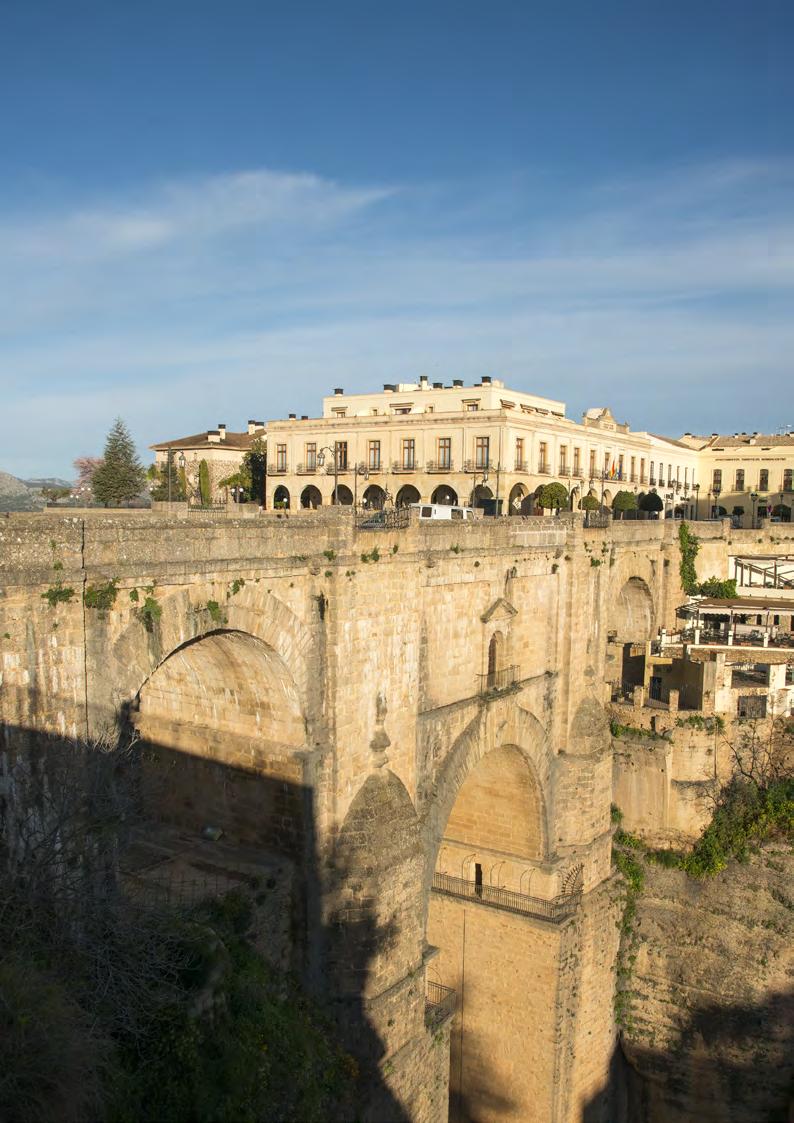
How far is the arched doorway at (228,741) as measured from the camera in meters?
14.1

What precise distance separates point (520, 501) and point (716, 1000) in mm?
24393

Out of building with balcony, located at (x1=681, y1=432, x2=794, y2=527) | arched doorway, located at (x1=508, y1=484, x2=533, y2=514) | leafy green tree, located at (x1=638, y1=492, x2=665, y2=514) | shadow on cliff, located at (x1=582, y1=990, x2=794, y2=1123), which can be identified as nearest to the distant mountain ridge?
shadow on cliff, located at (x1=582, y1=990, x2=794, y2=1123)

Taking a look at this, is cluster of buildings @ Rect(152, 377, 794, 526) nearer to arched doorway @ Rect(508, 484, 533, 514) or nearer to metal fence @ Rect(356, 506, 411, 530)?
arched doorway @ Rect(508, 484, 533, 514)

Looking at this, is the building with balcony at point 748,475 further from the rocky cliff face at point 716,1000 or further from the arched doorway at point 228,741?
the arched doorway at point 228,741

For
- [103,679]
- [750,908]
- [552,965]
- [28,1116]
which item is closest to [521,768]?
[552,965]

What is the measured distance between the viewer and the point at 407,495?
4497cm

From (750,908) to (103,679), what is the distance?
19444 mm

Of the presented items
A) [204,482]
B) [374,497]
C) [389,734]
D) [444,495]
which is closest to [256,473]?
[204,482]

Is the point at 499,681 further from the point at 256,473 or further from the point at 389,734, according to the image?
the point at 256,473

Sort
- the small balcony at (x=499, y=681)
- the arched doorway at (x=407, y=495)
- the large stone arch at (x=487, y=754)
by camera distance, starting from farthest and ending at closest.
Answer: the arched doorway at (x=407, y=495) < the small balcony at (x=499, y=681) < the large stone arch at (x=487, y=754)

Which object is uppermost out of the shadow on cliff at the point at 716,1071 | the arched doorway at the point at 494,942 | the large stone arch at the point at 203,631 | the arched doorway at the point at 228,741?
the large stone arch at the point at 203,631

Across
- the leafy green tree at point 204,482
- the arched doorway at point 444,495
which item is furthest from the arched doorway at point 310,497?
the leafy green tree at point 204,482

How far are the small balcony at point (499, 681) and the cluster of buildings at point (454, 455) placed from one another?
1779cm

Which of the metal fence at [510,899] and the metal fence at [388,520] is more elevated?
the metal fence at [388,520]
